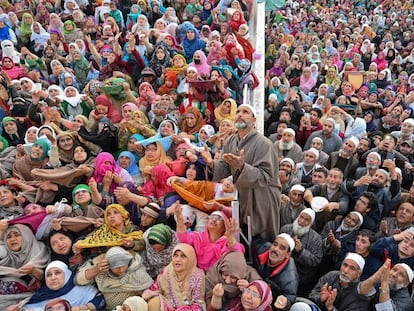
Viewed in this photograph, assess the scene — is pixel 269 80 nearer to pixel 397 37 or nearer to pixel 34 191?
pixel 34 191

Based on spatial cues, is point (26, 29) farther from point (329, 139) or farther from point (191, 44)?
point (329, 139)

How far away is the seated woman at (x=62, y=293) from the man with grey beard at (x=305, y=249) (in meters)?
1.69

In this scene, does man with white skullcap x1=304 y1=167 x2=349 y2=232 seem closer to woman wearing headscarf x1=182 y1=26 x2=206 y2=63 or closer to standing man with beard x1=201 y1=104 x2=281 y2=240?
standing man with beard x1=201 y1=104 x2=281 y2=240

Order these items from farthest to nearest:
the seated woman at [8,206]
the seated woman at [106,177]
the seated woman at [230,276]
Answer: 1. the seated woman at [106,177]
2. the seated woman at [8,206]
3. the seated woman at [230,276]

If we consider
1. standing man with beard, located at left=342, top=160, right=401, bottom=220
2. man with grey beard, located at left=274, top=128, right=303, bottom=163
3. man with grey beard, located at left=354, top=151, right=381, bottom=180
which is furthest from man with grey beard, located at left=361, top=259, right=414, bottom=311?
man with grey beard, located at left=274, top=128, right=303, bottom=163

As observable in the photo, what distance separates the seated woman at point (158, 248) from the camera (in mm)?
3365

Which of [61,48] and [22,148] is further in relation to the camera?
[61,48]

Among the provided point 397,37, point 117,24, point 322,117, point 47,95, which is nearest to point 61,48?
point 117,24

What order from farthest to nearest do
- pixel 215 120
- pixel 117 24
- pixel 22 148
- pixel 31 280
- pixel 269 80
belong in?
1. pixel 117 24
2. pixel 269 80
3. pixel 215 120
4. pixel 22 148
5. pixel 31 280

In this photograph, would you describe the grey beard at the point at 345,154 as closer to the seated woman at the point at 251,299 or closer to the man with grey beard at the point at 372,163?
the man with grey beard at the point at 372,163

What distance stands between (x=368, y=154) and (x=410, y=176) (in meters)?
0.61

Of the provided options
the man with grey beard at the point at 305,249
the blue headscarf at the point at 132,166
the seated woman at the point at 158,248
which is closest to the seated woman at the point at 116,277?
the seated woman at the point at 158,248

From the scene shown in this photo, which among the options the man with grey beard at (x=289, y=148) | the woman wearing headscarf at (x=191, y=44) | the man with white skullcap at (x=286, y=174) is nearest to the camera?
the man with white skullcap at (x=286, y=174)

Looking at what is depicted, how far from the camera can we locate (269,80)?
295 inches
